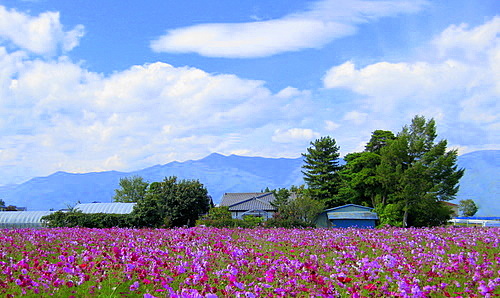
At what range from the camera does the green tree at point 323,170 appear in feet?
176

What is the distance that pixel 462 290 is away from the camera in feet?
20.8

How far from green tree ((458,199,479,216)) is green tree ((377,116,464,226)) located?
37241 mm

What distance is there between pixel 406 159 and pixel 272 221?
2531 cm

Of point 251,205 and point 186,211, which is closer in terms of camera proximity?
point 186,211

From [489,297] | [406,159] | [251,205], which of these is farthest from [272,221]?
[251,205]

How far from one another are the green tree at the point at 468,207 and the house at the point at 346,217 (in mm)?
49468

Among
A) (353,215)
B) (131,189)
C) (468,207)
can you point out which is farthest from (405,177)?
(131,189)

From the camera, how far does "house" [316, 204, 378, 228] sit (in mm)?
40812

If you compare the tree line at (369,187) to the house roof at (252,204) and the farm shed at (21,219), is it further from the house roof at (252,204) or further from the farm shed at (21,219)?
the farm shed at (21,219)

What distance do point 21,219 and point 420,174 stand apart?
120 ft

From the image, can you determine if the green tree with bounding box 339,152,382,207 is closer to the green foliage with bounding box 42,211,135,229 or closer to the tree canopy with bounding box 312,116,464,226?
the tree canopy with bounding box 312,116,464,226

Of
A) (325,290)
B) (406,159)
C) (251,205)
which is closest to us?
(325,290)

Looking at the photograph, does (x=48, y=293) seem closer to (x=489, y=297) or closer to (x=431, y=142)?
(x=489, y=297)

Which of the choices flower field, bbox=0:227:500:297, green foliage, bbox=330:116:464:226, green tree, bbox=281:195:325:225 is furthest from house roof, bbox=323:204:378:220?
flower field, bbox=0:227:500:297
